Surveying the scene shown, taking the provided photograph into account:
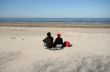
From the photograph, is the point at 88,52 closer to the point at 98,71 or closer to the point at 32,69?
the point at 98,71

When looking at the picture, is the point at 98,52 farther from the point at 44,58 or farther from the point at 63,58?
the point at 44,58

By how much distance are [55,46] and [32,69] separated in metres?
3.69

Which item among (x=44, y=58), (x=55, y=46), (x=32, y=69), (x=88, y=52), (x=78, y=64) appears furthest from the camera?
(x=55, y=46)

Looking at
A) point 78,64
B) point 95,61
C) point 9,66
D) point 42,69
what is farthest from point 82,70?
point 9,66

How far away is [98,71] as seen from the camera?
761 cm

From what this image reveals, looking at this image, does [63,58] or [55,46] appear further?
[55,46]

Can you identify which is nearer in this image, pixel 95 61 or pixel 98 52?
pixel 95 61

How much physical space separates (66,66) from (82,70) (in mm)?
732

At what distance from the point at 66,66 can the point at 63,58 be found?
2.83 feet

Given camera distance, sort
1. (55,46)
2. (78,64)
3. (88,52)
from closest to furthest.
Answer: (78,64) → (88,52) → (55,46)

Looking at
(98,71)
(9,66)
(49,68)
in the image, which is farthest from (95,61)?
(9,66)

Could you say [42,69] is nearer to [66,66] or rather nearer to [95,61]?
[66,66]

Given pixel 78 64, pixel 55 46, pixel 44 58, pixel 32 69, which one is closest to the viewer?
pixel 32 69

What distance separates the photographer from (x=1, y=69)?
7.60m
